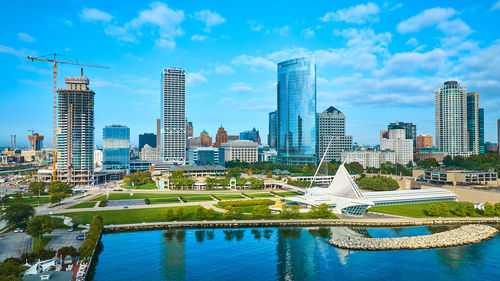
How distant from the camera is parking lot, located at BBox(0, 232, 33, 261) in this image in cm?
5872

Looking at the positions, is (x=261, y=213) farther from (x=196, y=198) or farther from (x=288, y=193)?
(x=288, y=193)

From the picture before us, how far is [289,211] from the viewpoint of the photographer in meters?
88.0

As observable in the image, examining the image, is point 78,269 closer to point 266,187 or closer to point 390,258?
point 390,258

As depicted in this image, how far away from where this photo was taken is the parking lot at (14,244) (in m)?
58.7

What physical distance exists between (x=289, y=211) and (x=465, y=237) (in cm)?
3809

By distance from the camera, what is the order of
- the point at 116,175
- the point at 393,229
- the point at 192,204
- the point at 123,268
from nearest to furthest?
the point at 123,268
the point at 393,229
the point at 192,204
the point at 116,175

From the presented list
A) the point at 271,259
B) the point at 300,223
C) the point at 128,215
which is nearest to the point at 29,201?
the point at 128,215

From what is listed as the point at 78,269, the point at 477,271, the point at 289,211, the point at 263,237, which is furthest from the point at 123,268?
the point at 477,271

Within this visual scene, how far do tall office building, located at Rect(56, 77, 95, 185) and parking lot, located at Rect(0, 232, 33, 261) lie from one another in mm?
100898

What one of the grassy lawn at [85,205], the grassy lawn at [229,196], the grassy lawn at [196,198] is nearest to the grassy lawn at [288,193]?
the grassy lawn at [229,196]

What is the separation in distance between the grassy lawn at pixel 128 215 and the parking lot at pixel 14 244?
12906 mm

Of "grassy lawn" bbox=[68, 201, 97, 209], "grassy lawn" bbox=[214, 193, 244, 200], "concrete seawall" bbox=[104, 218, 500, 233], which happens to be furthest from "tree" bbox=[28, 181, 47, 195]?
"concrete seawall" bbox=[104, 218, 500, 233]

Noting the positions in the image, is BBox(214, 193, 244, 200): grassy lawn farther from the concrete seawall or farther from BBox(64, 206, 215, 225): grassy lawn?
the concrete seawall

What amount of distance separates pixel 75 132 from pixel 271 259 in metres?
143
